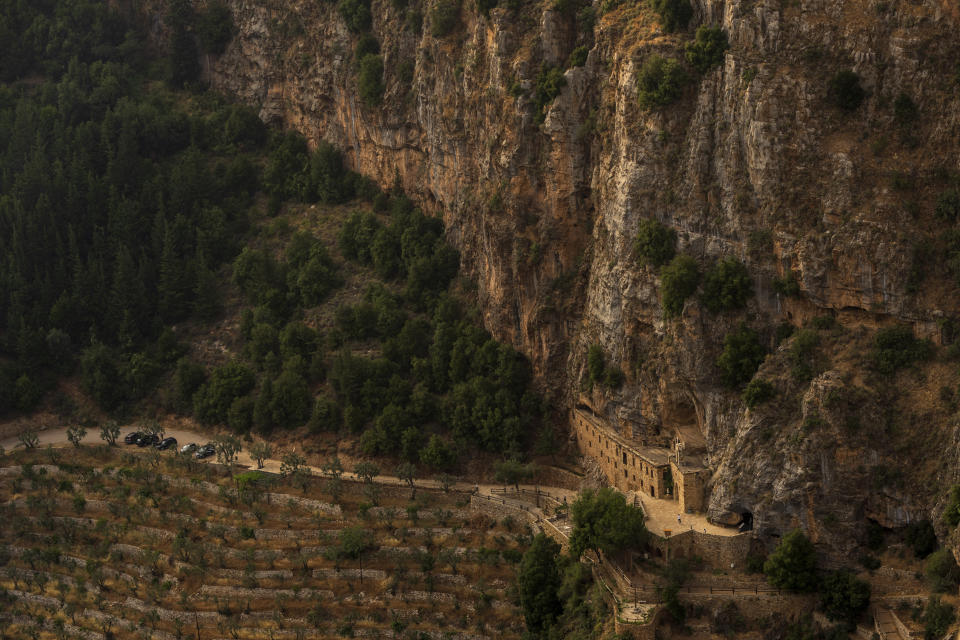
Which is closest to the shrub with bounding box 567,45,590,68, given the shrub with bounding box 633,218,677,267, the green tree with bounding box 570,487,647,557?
the shrub with bounding box 633,218,677,267

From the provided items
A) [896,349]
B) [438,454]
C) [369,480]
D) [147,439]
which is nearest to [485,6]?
[438,454]

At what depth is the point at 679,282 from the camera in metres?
92.6

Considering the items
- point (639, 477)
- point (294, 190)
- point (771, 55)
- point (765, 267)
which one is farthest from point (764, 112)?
point (294, 190)

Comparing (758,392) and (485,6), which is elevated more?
(485,6)

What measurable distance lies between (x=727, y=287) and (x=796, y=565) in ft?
59.2

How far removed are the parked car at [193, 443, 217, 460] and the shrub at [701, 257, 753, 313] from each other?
44139mm

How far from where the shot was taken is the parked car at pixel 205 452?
113750 millimetres

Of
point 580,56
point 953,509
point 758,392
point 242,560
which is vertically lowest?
point 242,560

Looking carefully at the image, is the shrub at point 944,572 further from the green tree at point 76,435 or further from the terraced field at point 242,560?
the green tree at point 76,435

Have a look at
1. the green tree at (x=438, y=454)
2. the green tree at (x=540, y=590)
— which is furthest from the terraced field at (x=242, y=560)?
the green tree at (x=438, y=454)

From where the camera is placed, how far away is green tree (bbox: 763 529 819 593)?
8562cm

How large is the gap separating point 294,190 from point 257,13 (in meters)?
18.8

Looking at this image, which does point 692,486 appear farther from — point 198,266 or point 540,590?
point 198,266

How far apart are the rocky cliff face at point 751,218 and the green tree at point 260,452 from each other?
20785mm
